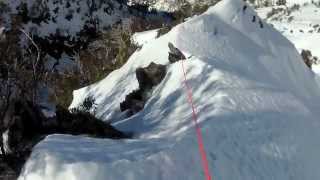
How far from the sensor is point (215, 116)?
959 cm

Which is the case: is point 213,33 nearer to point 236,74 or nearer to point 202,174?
point 236,74

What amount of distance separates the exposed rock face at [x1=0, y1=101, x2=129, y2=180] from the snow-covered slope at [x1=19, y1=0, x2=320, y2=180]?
52 centimetres

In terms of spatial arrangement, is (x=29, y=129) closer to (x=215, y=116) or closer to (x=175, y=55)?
(x=215, y=116)

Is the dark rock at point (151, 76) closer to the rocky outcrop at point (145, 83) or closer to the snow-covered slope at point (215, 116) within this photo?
the rocky outcrop at point (145, 83)

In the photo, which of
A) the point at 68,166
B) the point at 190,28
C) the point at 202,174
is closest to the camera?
the point at 68,166

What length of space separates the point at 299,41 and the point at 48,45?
22.0 m

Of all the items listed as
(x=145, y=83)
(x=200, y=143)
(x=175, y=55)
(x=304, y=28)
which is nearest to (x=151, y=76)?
(x=145, y=83)

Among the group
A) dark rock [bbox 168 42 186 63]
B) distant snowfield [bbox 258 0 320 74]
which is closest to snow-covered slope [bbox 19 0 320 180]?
dark rock [bbox 168 42 186 63]

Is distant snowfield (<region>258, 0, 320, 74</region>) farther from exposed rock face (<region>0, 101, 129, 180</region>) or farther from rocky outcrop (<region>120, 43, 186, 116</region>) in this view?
exposed rock face (<region>0, 101, 129, 180</region>)

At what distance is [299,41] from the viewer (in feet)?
162

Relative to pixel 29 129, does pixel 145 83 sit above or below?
below

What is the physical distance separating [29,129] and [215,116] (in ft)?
10.4

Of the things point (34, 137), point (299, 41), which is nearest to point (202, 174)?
point (34, 137)

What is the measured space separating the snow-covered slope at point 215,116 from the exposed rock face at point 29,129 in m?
0.52
